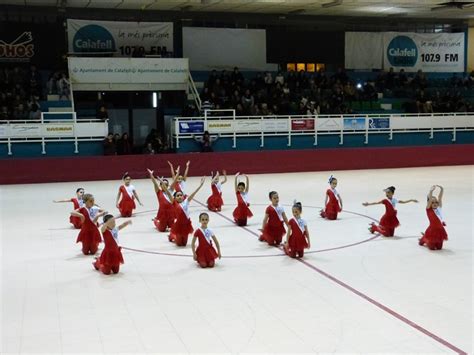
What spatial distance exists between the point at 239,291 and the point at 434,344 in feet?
10.2

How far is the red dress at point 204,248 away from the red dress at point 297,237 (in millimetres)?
1475

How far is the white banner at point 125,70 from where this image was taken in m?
28.1

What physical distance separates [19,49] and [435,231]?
2394 cm

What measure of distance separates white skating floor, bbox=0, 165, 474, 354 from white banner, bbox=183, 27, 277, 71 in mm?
19086

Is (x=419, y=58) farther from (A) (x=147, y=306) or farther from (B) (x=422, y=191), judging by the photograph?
(A) (x=147, y=306)

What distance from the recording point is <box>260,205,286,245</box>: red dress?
12047mm

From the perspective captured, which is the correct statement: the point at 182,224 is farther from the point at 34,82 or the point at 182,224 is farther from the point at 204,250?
the point at 34,82

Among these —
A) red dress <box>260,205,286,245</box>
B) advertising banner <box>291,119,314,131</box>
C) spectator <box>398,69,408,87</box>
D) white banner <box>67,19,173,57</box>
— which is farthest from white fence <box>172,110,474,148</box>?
red dress <box>260,205,286,245</box>

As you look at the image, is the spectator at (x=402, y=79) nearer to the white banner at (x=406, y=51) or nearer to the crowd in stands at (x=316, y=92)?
the crowd in stands at (x=316, y=92)

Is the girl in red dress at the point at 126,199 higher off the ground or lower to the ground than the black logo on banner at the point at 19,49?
lower

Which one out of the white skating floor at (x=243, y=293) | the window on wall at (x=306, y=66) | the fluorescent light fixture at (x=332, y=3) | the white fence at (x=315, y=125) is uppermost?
the fluorescent light fixture at (x=332, y=3)

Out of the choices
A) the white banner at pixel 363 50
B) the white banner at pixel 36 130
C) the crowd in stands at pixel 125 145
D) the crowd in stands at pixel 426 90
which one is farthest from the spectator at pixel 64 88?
the crowd in stands at pixel 426 90

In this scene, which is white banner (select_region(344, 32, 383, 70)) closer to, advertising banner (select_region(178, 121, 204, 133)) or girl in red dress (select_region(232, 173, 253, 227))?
advertising banner (select_region(178, 121, 204, 133))

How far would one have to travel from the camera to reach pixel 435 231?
11594mm
